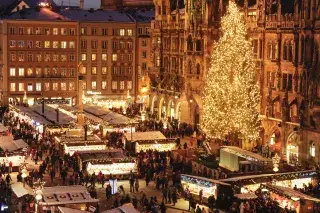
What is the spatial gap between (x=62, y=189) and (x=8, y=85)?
2755 inches

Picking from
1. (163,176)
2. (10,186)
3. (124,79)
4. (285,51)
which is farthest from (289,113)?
(124,79)

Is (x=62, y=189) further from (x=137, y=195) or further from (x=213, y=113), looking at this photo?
(x=213, y=113)

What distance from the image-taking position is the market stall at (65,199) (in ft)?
123

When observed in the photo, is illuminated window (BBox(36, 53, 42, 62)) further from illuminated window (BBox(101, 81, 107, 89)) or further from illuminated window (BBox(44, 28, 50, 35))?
illuminated window (BBox(101, 81, 107, 89))

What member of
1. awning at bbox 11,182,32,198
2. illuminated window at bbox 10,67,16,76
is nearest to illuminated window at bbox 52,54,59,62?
illuminated window at bbox 10,67,16,76

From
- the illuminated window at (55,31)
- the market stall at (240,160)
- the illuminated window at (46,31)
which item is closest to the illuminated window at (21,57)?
the illuminated window at (46,31)

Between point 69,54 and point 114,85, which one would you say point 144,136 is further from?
point 69,54

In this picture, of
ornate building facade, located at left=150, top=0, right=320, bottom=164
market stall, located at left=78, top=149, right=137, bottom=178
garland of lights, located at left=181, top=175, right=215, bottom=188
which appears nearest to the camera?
garland of lights, located at left=181, top=175, right=215, bottom=188

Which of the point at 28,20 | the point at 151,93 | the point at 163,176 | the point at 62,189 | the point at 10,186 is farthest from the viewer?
the point at 28,20

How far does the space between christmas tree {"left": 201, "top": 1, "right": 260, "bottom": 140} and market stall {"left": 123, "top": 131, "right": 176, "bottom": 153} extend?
3837 mm

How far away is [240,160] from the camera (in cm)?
5244

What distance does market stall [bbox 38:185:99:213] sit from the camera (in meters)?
37.6

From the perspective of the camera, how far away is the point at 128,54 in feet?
365

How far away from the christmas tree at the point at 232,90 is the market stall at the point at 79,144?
10.0 metres
